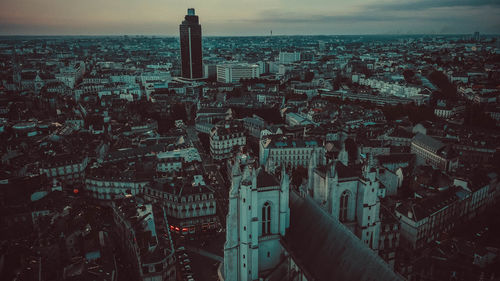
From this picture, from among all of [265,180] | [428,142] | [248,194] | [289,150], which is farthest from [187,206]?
[428,142]

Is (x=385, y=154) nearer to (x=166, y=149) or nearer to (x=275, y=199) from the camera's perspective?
(x=166, y=149)

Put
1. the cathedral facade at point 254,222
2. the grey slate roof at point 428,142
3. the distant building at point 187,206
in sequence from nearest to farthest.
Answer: the cathedral facade at point 254,222
the distant building at point 187,206
the grey slate roof at point 428,142

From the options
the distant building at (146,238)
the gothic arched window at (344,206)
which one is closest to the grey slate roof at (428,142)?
the gothic arched window at (344,206)

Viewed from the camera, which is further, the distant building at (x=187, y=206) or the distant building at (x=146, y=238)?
the distant building at (x=187, y=206)

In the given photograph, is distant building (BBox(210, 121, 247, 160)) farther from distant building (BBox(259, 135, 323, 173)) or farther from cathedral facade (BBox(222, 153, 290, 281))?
cathedral facade (BBox(222, 153, 290, 281))

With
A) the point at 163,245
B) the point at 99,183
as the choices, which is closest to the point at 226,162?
the point at 99,183

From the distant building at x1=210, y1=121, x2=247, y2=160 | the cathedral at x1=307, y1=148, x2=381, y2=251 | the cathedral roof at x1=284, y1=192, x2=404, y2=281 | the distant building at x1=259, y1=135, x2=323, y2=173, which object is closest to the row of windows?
the distant building at x1=259, y1=135, x2=323, y2=173

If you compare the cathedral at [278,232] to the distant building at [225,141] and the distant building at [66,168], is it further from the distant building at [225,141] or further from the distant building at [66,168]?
the distant building at [225,141]

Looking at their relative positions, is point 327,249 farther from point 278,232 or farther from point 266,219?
point 266,219
